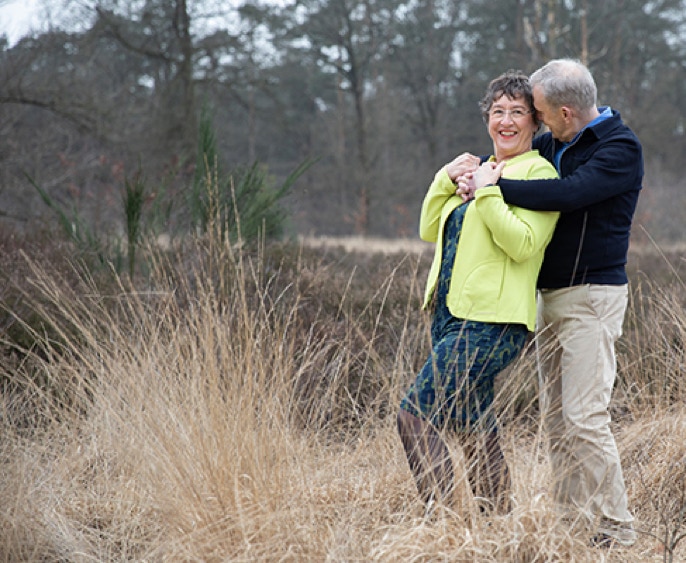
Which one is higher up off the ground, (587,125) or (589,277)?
(587,125)

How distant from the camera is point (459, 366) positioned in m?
2.84

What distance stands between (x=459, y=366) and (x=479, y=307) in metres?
0.22

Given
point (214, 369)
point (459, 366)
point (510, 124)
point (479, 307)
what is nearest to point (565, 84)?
point (510, 124)

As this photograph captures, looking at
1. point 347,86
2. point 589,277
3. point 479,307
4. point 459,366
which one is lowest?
point 459,366

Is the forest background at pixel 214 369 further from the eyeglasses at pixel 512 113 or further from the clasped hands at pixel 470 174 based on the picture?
the eyeglasses at pixel 512 113

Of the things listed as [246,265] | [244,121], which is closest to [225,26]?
[244,121]

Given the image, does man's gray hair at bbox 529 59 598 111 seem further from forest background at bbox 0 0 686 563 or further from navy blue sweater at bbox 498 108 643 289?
forest background at bbox 0 0 686 563

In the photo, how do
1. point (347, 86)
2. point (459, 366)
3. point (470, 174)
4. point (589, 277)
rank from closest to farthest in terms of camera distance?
point (459, 366) → point (470, 174) → point (589, 277) → point (347, 86)

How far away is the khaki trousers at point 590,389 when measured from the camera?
9.95 ft

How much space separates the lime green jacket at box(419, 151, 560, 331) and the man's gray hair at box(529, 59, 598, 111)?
10.5 inches

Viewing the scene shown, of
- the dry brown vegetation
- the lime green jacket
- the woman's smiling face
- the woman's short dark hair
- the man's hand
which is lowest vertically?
the dry brown vegetation

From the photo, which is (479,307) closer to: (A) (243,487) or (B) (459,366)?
(B) (459,366)

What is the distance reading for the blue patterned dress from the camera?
2.83 metres

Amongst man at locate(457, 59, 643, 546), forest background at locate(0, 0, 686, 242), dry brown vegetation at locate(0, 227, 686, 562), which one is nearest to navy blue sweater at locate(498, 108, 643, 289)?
man at locate(457, 59, 643, 546)
